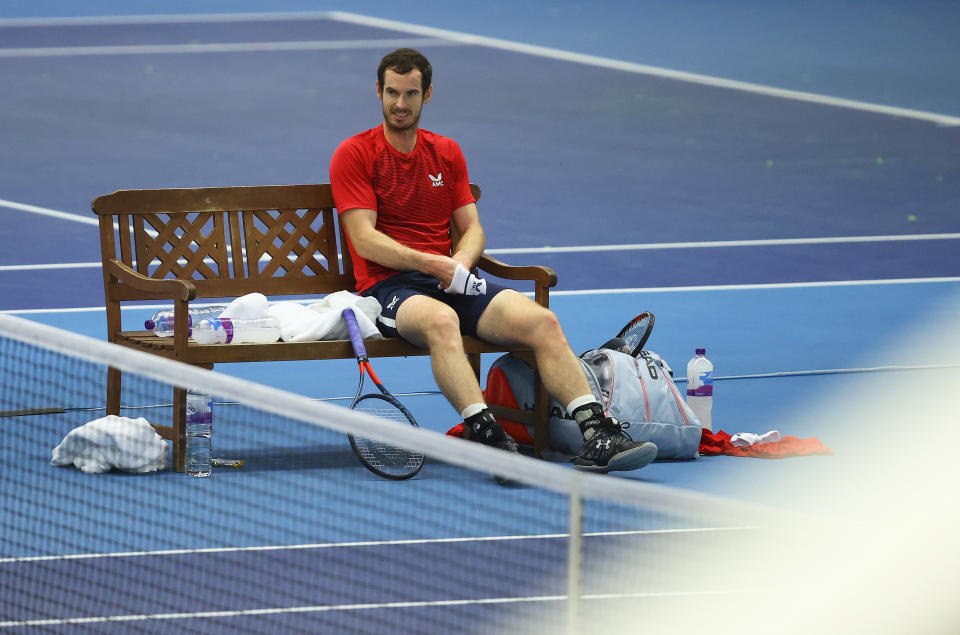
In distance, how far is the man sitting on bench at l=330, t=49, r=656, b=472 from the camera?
5875 millimetres

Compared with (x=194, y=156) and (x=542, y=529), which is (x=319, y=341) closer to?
(x=542, y=529)

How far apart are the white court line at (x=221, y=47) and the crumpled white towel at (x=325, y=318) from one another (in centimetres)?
1257

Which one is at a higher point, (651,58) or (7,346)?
(651,58)

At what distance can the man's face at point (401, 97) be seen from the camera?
6316mm

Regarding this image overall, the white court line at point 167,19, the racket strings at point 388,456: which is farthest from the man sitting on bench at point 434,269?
the white court line at point 167,19

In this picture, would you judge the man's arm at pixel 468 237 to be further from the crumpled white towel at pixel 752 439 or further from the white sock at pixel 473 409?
the crumpled white towel at pixel 752 439

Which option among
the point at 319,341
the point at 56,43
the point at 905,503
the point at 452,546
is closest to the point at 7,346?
the point at 319,341

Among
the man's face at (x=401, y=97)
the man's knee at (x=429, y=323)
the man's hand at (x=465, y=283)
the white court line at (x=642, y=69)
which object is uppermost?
the white court line at (x=642, y=69)

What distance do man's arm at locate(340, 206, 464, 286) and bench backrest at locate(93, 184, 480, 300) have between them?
1.60 ft

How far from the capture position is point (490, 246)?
10930 mm

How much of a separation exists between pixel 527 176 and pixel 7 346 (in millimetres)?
6501

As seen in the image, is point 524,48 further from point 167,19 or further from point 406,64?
point 406,64

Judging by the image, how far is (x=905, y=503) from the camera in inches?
221

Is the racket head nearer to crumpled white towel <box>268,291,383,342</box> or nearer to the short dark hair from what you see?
crumpled white towel <box>268,291,383,342</box>
